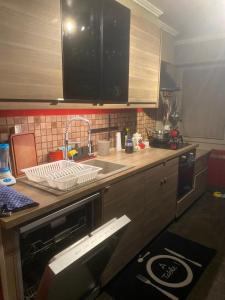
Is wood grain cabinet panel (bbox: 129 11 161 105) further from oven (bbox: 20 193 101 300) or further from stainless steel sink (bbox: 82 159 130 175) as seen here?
oven (bbox: 20 193 101 300)

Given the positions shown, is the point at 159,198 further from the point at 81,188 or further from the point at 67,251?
the point at 67,251

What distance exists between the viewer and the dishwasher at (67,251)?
1008 mm

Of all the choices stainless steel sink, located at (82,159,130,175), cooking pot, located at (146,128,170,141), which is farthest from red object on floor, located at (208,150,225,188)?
stainless steel sink, located at (82,159,130,175)

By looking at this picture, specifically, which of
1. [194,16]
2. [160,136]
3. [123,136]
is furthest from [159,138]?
[194,16]

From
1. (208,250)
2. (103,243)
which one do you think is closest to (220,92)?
(208,250)

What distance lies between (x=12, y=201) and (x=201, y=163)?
2.63m

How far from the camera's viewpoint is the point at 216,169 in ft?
11.3

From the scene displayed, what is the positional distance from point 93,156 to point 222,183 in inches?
92.8

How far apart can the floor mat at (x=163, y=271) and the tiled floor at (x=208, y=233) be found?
61 mm

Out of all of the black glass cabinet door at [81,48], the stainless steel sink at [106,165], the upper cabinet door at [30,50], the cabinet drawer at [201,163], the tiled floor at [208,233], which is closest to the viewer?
the upper cabinet door at [30,50]

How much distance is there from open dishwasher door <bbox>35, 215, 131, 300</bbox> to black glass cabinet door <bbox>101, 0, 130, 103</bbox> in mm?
1057

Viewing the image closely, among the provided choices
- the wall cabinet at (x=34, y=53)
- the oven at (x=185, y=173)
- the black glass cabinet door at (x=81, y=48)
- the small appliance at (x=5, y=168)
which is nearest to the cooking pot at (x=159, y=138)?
the oven at (x=185, y=173)

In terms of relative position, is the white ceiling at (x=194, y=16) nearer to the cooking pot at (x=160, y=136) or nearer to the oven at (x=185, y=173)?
the cooking pot at (x=160, y=136)

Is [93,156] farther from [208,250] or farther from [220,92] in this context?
[220,92]
